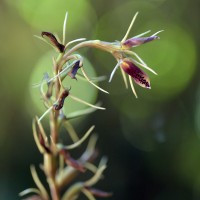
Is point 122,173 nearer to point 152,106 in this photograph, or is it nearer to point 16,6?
point 152,106

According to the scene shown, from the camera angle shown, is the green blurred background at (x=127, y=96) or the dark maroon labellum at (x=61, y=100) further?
the green blurred background at (x=127, y=96)

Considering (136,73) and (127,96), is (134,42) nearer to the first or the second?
(136,73)

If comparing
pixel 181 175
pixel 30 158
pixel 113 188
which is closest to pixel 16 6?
pixel 30 158

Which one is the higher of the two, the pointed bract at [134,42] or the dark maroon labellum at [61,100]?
the pointed bract at [134,42]

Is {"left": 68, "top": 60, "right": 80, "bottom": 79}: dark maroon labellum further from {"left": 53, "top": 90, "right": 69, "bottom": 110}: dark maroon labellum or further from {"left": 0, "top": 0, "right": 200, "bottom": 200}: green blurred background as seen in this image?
{"left": 0, "top": 0, "right": 200, "bottom": 200}: green blurred background

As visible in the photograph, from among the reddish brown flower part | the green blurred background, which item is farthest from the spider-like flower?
the green blurred background

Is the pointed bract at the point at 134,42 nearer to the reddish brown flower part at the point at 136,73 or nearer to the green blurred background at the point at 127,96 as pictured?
the reddish brown flower part at the point at 136,73

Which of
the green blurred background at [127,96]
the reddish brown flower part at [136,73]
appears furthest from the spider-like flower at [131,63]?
the green blurred background at [127,96]
